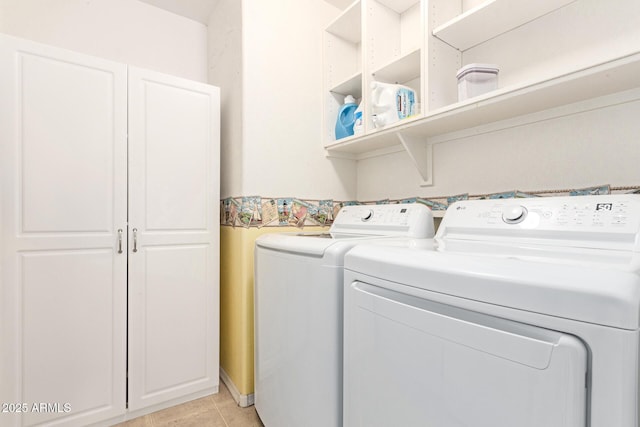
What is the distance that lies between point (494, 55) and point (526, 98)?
1.46 feet

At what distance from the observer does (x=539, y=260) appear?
2.15ft

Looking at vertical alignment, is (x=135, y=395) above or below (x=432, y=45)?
below

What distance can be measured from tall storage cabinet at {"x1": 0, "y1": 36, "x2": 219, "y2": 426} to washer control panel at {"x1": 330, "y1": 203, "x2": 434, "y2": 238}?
838 millimetres

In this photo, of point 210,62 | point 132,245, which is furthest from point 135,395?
point 210,62

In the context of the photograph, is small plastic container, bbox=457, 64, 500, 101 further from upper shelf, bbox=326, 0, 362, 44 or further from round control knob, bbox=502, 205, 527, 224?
upper shelf, bbox=326, 0, 362, 44

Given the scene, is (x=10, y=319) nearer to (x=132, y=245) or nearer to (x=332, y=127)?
(x=132, y=245)

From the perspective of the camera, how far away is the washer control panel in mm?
1521

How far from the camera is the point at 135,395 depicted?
1.62 m

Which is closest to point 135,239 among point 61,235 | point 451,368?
point 61,235

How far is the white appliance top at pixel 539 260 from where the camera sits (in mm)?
467

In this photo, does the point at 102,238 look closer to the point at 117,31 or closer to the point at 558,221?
the point at 117,31

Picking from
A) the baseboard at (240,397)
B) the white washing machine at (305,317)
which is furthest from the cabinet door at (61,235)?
the white washing machine at (305,317)

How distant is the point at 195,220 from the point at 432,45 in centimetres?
161

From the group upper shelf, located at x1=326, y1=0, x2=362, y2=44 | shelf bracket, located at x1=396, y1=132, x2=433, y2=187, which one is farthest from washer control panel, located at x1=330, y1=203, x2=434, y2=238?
upper shelf, located at x1=326, y1=0, x2=362, y2=44
